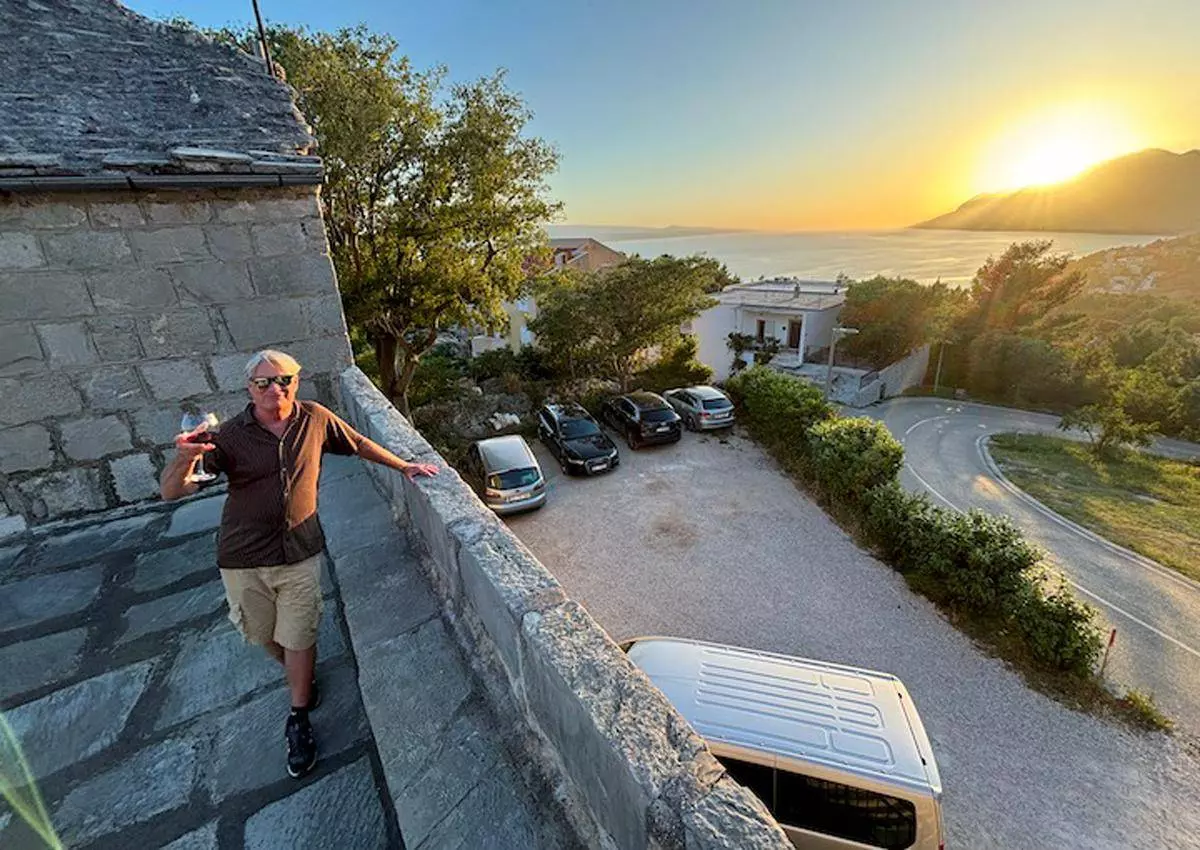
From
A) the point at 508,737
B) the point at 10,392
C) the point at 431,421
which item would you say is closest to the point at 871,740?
the point at 508,737

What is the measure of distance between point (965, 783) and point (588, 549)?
688cm

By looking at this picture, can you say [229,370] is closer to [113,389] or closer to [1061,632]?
[113,389]

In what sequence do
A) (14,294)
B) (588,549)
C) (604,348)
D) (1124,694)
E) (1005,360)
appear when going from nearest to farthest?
(14,294)
(1124,694)
(588,549)
(604,348)
(1005,360)

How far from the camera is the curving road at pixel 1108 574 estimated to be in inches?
329

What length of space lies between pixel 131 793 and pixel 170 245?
3.40m

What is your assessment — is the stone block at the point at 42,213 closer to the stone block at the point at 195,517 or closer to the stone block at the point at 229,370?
the stone block at the point at 229,370

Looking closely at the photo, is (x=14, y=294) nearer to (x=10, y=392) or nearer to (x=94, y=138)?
(x=10, y=392)

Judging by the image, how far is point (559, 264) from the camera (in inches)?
1203

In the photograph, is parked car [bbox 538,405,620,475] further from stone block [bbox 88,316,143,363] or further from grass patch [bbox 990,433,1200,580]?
grass patch [bbox 990,433,1200,580]

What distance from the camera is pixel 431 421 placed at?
1653 cm

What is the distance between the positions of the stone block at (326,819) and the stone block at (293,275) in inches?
139

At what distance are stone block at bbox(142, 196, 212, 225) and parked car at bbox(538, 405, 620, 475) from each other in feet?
34.4

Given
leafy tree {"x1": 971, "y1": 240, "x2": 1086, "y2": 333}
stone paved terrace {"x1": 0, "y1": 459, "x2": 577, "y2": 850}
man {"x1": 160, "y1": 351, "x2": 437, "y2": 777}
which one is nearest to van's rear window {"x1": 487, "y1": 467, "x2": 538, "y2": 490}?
stone paved terrace {"x1": 0, "y1": 459, "x2": 577, "y2": 850}

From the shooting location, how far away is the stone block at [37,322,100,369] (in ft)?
10.8
